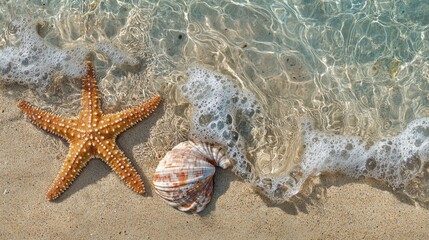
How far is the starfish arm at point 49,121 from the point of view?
4152mm

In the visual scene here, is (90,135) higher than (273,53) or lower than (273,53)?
lower

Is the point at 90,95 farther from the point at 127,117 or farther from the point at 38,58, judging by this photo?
the point at 38,58

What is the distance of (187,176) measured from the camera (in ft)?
13.4

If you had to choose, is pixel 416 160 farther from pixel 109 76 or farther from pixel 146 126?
pixel 109 76

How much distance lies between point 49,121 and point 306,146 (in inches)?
101

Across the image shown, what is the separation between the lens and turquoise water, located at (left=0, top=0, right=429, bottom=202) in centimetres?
453

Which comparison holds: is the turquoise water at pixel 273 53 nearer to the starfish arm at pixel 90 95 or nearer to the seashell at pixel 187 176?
the starfish arm at pixel 90 95

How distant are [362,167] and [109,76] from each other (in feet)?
9.08

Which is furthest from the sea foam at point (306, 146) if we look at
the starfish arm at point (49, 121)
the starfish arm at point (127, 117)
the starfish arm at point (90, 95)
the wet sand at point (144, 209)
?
the starfish arm at point (49, 121)

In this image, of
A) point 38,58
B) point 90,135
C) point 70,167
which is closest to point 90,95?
point 90,135

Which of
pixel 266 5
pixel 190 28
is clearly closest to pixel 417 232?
pixel 266 5

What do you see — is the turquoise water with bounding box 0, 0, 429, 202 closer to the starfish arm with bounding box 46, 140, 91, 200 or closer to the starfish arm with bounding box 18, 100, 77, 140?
the starfish arm with bounding box 18, 100, 77, 140

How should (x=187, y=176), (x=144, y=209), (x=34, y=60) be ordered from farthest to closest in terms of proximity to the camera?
(x=34, y=60) → (x=144, y=209) → (x=187, y=176)

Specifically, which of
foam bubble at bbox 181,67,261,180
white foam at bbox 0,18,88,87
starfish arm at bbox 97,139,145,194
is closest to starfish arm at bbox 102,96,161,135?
starfish arm at bbox 97,139,145,194
